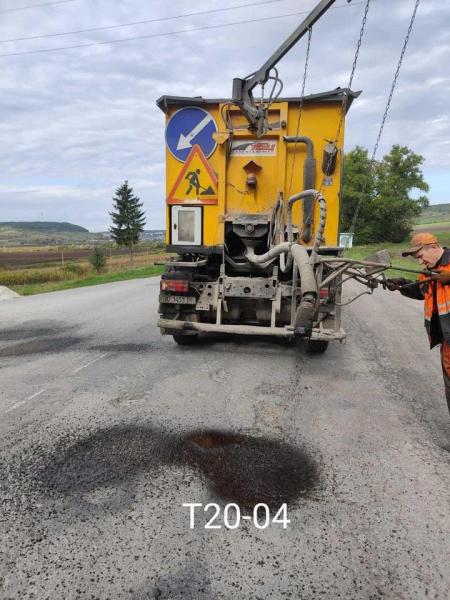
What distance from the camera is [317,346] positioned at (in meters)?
6.23

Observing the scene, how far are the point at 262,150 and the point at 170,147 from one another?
1332 millimetres

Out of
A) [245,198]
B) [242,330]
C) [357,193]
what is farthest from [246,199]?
[357,193]

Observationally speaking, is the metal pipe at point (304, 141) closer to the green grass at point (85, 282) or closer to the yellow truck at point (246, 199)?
the yellow truck at point (246, 199)

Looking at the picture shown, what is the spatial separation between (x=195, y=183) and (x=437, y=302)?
397 centimetres

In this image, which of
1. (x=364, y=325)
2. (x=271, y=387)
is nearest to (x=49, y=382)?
(x=271, y=387)

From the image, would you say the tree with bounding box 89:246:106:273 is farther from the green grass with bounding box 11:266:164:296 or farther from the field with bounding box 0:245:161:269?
the field with bounding box 0:245:161:269

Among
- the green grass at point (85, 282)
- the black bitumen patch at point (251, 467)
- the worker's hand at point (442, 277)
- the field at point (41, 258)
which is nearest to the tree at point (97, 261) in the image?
the green grass at point (85, 282)

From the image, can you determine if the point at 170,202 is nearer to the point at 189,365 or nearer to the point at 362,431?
the point at 189,365

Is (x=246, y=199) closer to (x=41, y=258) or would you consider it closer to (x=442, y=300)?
(x=442, y=300)

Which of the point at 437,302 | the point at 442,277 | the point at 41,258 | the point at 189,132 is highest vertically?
the point at 189,132

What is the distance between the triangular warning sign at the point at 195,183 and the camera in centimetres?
629

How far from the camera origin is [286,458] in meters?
3.33

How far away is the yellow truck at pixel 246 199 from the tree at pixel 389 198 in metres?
40.3

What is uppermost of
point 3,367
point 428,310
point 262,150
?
point 262,150
